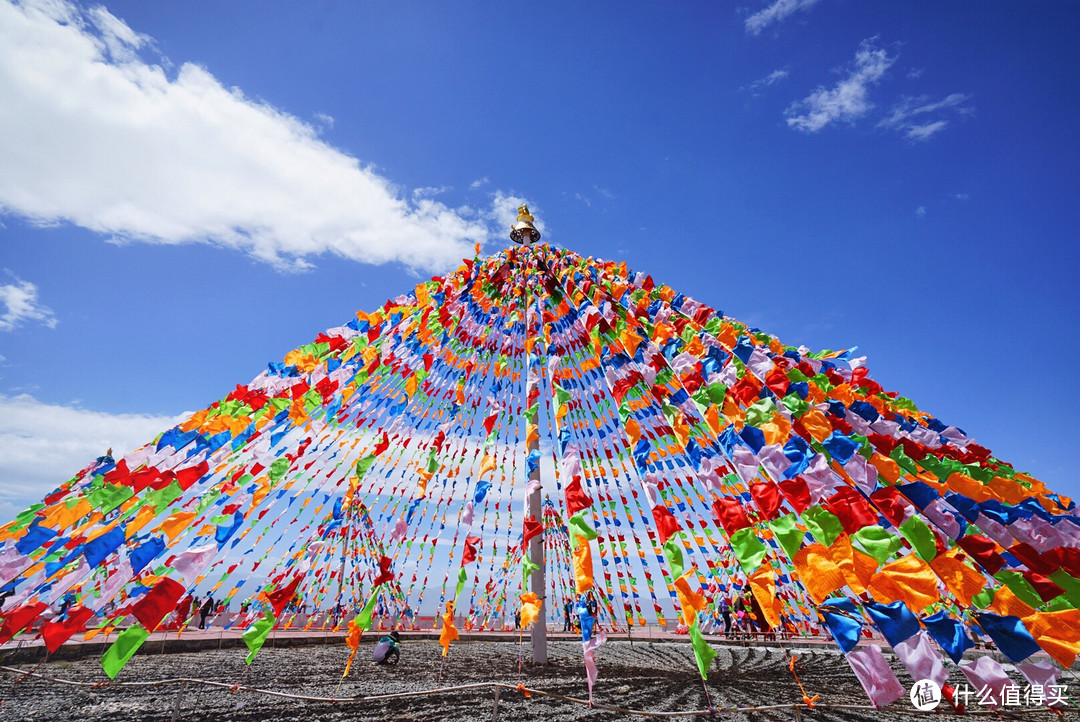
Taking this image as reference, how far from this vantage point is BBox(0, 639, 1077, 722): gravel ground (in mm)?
6406

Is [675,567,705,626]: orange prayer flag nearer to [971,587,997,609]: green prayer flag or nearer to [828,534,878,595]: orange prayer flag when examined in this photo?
[828,534,878,595]: orange prayer flag

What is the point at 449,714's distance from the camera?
645 centimetres

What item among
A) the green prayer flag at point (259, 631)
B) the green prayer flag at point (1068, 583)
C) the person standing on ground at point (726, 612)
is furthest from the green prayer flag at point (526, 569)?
the person standing on ground at point (726, 612)

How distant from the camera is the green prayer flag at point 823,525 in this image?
366 centimetres

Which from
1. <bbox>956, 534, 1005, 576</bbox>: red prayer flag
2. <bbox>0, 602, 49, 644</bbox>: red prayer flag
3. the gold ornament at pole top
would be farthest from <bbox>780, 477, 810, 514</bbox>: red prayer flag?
the gold ornament at pole top

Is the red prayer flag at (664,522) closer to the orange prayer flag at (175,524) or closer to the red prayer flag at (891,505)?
the red prayer flag at (891,505)

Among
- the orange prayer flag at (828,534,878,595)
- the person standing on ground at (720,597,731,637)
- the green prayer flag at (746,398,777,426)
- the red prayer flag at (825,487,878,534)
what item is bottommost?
the orange prayer flag at (828,534,878,595)

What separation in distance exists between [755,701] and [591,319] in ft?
20.5

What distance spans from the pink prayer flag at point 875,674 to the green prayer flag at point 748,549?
832 mm

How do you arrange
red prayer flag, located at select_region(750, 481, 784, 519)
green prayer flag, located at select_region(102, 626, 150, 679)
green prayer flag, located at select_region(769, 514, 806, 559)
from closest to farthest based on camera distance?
green prayer flag, located at select_region(102, 626, 150, 679), green prayer flag, located at select_region(769, 514, 806, 559), red prayer flag, located at select_region(750, 481, 784, 519)

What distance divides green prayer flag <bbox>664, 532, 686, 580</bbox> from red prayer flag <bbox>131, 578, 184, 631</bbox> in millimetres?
4188

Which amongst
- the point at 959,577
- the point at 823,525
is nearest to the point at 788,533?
the point at 823,525

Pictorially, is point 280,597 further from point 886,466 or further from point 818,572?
point 886,466

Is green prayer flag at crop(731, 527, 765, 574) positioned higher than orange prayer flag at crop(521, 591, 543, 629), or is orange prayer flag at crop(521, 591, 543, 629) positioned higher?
green prayer flag at crop(731, 527, 765, 574)
